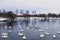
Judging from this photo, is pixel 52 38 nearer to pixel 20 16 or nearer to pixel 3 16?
pixel 3 16

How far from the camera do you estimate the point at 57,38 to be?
63.7 ft

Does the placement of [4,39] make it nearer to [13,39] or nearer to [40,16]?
[13,39]

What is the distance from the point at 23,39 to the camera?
62.0 feet

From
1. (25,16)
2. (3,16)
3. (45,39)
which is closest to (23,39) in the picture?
(45,39)

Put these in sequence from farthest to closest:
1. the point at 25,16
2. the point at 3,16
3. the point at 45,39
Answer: the point at 25,16 < the point at 3,16 < the point at 45,39

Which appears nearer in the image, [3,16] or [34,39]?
[34,39]

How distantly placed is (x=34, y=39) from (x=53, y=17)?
2435 inches

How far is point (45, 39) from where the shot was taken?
1862cm

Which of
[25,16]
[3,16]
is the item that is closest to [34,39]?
[3,16]

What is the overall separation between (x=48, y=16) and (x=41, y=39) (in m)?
61.8

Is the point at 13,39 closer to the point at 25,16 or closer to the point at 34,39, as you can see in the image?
the point at 34,39

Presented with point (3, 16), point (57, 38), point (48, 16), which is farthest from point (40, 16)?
point (57, 38)

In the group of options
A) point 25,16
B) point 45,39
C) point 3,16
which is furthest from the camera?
point 25,16

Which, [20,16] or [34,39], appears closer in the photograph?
[34,39]
